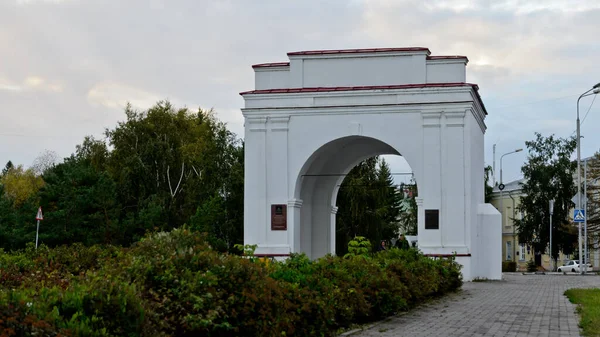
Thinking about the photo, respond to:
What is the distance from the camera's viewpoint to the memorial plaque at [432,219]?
26.6 meters

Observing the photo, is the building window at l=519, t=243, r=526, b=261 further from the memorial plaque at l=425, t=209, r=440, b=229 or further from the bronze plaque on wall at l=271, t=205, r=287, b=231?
the bronze plaque on wall at l=271, t=205, r=287, b=231

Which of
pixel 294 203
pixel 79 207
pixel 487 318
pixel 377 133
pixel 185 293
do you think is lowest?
pixel 487 318

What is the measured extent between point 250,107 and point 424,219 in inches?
279

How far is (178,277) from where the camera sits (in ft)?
27.4

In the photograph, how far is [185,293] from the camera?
8.12m

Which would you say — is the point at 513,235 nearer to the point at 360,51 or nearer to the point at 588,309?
the point at 360,51

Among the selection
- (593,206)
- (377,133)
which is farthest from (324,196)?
(593,206)

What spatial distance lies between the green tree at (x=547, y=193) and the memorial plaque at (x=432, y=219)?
37.9m

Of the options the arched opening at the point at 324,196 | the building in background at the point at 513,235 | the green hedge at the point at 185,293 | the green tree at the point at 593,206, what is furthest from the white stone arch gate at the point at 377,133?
the building in background at the point at 513,235

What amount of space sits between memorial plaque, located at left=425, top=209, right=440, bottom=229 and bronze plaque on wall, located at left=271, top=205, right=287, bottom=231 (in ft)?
15.6

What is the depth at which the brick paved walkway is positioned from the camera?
38.0 feet

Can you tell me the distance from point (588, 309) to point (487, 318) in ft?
7.58

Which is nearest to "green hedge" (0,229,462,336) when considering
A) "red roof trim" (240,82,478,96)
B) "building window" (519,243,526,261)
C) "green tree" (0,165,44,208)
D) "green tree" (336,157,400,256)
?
"red roof trim" (240,82,478,96)

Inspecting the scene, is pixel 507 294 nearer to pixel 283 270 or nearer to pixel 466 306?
pixel 466 306
